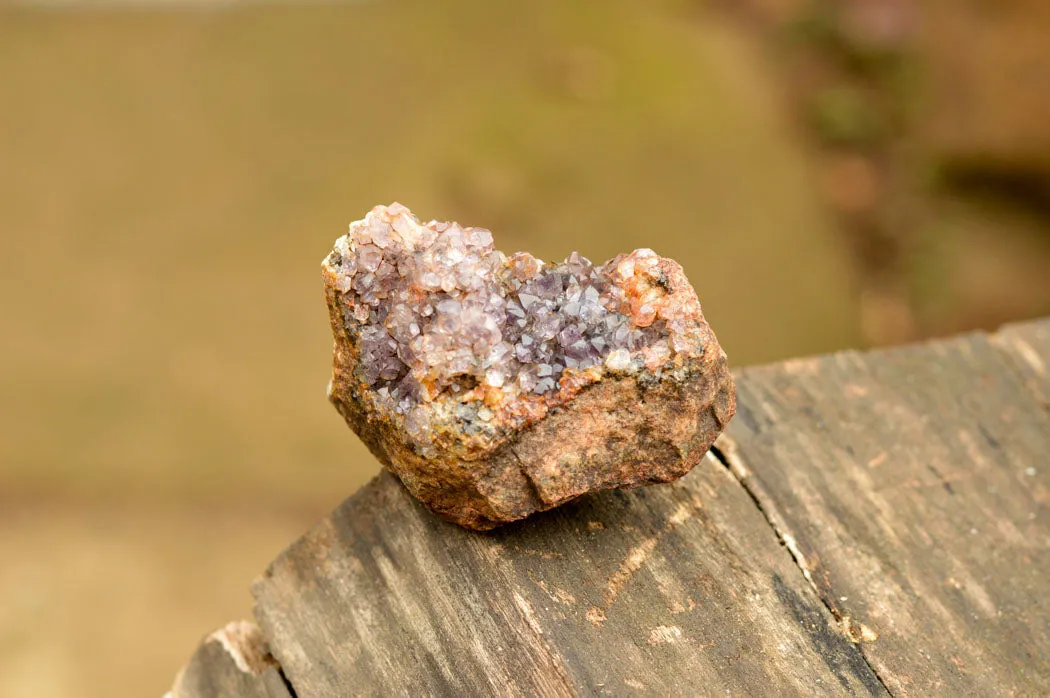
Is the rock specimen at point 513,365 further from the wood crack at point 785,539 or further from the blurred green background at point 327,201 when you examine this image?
the blurred green background at point 327,201

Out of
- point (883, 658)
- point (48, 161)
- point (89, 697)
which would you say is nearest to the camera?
point (883, 658)

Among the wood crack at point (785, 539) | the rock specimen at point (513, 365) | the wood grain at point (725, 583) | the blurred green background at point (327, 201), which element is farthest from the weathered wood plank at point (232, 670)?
the blurred green background at point (327, 201)

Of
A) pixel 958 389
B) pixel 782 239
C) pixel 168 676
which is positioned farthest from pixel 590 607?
pixel 782 239

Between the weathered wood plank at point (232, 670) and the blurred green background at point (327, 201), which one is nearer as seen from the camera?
the weathered wood plank at point (232, 670)

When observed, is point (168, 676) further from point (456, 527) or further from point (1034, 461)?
point (1034, 461)

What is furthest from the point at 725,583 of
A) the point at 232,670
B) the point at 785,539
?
the point at 232,670

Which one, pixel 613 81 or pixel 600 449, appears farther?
pixel 613 81

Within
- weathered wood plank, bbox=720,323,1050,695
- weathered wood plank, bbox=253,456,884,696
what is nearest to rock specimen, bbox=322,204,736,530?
weathered wood plank, bbox=253,456,884,696
